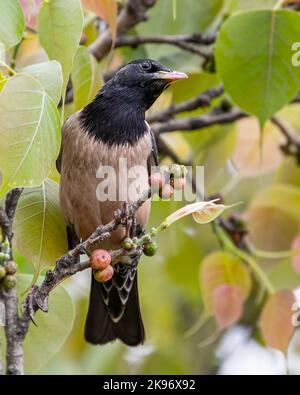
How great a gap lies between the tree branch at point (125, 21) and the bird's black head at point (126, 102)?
0.26 metres

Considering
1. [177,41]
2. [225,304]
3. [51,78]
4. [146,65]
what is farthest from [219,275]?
[51,78]

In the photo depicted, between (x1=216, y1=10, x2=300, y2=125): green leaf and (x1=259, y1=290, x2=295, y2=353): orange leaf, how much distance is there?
84cm

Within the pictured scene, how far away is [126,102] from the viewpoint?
3832 mm

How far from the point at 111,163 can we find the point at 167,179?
1.12 m

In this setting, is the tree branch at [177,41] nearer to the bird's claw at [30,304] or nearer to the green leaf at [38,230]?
the green leaf at [38,230]

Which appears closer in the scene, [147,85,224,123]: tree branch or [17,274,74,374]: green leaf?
[17,274,74,374]: green leaf

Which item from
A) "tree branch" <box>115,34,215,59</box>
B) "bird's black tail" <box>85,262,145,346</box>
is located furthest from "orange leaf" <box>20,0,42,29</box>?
"bird's black tail" <box>85,262,145,346</box>

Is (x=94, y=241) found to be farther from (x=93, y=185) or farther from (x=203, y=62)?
(x=203, y=62)

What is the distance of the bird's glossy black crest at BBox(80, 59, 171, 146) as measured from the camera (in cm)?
371

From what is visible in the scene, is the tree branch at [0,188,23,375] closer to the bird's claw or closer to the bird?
the bird's claw

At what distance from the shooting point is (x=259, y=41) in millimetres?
3404

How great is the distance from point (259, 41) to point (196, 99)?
1.05 metres

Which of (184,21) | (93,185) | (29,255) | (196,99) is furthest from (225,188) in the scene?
(29,255)

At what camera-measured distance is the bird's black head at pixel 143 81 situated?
3766mm
